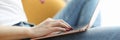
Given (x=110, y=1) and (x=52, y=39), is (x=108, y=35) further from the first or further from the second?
(x=110, y=1)

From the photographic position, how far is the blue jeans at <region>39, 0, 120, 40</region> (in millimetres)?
495

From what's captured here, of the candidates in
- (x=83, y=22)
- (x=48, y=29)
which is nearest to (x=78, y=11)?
(x=83, y=22)

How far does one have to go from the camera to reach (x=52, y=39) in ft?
1.86

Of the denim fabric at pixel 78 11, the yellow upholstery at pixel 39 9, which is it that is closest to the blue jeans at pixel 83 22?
the denim fabric at pixel 78 11

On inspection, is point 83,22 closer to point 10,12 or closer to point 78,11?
point 78,11

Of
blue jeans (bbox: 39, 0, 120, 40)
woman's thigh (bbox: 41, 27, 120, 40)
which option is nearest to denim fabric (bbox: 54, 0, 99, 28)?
blue jeans (bbox: 39, 0, 120, 40)

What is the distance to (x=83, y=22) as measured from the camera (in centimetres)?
64

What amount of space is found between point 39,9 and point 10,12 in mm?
163

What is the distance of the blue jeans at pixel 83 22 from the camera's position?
495 mm

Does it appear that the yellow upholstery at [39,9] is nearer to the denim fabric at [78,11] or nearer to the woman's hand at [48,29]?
the denim fabric at [78,11]

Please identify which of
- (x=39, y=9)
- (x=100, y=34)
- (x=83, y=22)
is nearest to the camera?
(x=100, y=34)

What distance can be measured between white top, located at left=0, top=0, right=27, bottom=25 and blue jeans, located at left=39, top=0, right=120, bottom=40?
0.52 feet

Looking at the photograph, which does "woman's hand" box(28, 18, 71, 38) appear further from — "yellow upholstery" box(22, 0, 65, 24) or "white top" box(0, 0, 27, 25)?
"yellow upholstery" box(22, 0, 65, 24)

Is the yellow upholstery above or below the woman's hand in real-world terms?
above
